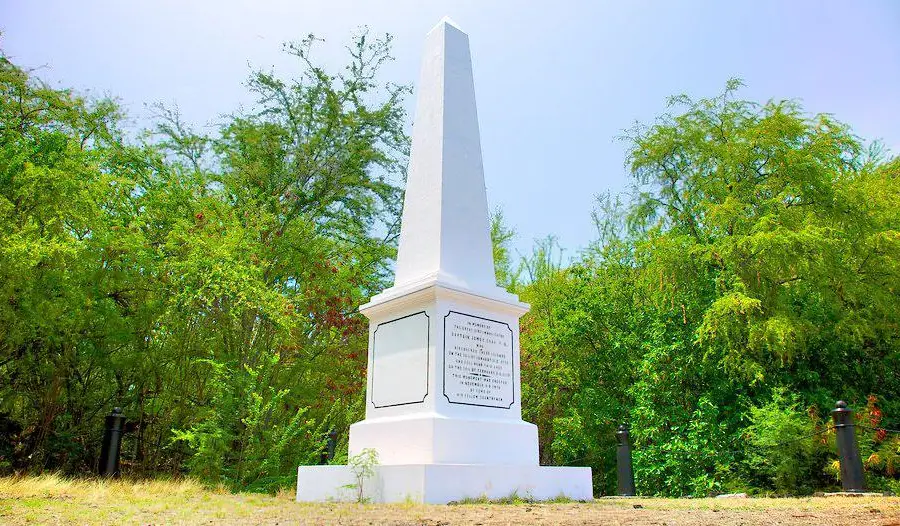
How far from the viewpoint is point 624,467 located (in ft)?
34.3

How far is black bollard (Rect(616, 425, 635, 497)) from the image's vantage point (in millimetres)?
10344

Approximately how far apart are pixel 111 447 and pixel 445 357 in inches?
249

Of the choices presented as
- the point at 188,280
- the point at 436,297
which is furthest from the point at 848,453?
the point at 188,280

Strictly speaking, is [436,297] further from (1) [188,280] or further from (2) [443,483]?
(1) [188,280]

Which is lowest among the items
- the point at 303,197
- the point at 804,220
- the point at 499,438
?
the point at 499,438

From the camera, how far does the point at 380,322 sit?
798cm

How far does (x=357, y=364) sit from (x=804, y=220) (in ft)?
30.7

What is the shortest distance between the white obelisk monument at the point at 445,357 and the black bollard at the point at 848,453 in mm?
3501

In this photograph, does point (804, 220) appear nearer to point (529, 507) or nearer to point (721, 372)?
point (721, 372)

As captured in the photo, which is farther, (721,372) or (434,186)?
(721,372)

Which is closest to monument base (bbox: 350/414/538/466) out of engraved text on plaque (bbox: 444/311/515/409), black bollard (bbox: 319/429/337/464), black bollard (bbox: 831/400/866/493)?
engraved text on plaque (bbox: 444/311/515/409)


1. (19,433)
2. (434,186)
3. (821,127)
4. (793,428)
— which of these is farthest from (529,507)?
(821,127)

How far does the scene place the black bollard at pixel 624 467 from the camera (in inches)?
407

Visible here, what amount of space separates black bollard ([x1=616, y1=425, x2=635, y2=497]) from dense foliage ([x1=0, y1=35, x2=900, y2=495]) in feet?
5.72
